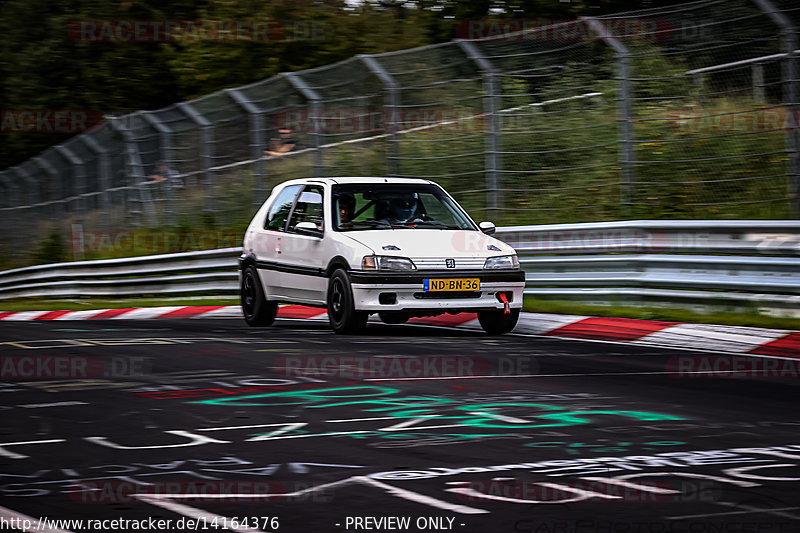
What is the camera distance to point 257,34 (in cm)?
3303

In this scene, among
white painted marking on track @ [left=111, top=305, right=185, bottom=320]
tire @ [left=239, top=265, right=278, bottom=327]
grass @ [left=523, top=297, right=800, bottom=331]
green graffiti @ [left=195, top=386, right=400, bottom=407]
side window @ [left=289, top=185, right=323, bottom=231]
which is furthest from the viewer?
white painted marking on track @ [left=111, top=305, right=185, bottom=320]

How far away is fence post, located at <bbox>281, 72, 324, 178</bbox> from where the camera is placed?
1805 cm

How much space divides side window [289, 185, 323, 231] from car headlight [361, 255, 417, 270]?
4.31 feet

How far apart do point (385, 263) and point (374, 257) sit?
12 cm

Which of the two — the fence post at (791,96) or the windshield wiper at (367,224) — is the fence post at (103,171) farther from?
the fence post at (791,96)

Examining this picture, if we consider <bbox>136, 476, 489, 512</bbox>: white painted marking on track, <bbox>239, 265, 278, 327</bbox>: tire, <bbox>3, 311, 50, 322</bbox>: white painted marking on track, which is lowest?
<bbox>136, 476, 489, 512</bbox>: white painted marking on track

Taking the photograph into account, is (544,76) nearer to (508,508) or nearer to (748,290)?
(748,290)

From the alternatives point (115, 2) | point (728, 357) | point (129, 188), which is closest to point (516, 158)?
point (728, 357)

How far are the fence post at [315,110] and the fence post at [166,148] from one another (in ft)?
14.2

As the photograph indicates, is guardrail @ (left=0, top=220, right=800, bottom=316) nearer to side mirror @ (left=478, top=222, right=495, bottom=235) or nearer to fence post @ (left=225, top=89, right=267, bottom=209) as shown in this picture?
side mirror @ (left=478, top=222, right=495, bottom=235)

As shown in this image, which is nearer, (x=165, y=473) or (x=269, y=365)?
(x=165, y=473)

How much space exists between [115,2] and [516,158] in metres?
27.9

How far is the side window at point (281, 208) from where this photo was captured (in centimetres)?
1402

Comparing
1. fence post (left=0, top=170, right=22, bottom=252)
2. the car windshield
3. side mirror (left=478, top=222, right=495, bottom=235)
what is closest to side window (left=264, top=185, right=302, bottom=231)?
the car windshield
